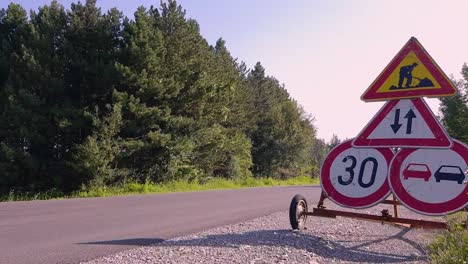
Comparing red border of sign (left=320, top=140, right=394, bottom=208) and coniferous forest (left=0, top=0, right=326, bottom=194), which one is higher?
coniferous forest (left=0, top=0, right=326, bottom=194)

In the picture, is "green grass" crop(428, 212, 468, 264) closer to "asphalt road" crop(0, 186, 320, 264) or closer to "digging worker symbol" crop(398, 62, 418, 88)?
"digging worker symbol" crop(398, 62, 418, 88)

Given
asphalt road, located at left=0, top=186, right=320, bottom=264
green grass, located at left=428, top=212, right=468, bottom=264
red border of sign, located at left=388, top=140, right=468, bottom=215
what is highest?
red border of sign, located at left=388, top=140, right=468, bottom=215

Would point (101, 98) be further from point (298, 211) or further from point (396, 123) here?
point (396, 123)

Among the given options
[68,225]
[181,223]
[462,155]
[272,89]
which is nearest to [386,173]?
[462,155]

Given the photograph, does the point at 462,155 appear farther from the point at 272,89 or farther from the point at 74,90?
the point at 272,89

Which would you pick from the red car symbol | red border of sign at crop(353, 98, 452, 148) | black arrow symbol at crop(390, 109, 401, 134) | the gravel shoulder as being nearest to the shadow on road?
the gravel shoulder

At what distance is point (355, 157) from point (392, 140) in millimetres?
488

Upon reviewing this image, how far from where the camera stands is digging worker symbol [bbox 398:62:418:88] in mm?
5191

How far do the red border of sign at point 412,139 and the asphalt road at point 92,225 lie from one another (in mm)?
3783

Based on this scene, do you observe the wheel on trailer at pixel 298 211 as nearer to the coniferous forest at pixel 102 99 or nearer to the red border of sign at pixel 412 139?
the red border of sign at pixel 412 139

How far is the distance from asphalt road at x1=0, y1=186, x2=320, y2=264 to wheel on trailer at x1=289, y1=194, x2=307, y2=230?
7.01 ft

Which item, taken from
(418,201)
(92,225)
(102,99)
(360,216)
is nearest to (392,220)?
(360,216)

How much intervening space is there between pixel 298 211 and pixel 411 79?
3.04 metres

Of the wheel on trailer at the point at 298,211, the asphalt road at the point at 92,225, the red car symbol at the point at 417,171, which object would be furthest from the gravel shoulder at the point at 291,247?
the red car symbol at the point at 417,171
